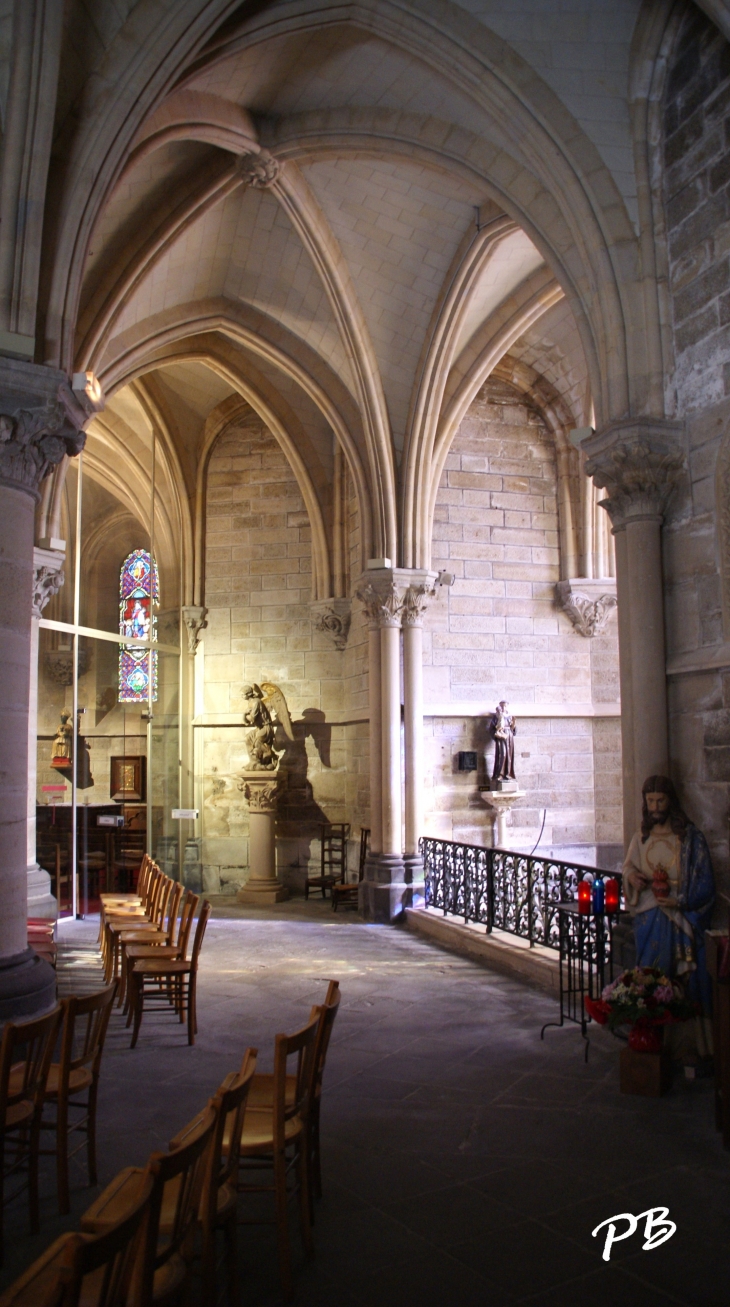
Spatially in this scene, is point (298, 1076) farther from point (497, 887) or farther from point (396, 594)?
point (396, 594)

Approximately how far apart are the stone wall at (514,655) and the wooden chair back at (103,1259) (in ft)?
32.9

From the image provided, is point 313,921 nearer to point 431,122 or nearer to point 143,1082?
point 143,1082

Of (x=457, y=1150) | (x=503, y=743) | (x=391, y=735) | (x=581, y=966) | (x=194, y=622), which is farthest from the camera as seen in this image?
(x=194, y=622)

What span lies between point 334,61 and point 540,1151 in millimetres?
8410

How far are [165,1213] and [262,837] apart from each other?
34.8ft

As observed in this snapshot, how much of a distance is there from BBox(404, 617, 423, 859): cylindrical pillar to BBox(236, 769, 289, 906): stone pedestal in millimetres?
2305

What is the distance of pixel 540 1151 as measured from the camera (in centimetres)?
436

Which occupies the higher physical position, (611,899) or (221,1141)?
(611,899)

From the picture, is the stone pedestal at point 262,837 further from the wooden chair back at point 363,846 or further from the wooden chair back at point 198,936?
the wooden chair back at point 198,936


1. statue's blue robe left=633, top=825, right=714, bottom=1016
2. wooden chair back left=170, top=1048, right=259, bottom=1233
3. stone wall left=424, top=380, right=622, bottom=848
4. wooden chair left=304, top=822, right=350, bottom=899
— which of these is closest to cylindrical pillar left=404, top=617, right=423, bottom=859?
stone wall left=424, top=380, right=622, bottom=848

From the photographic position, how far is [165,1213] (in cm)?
294

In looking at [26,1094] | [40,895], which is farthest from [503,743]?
[26,1094]

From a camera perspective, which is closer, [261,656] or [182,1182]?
[182,1182]

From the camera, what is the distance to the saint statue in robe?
5.61 metres
